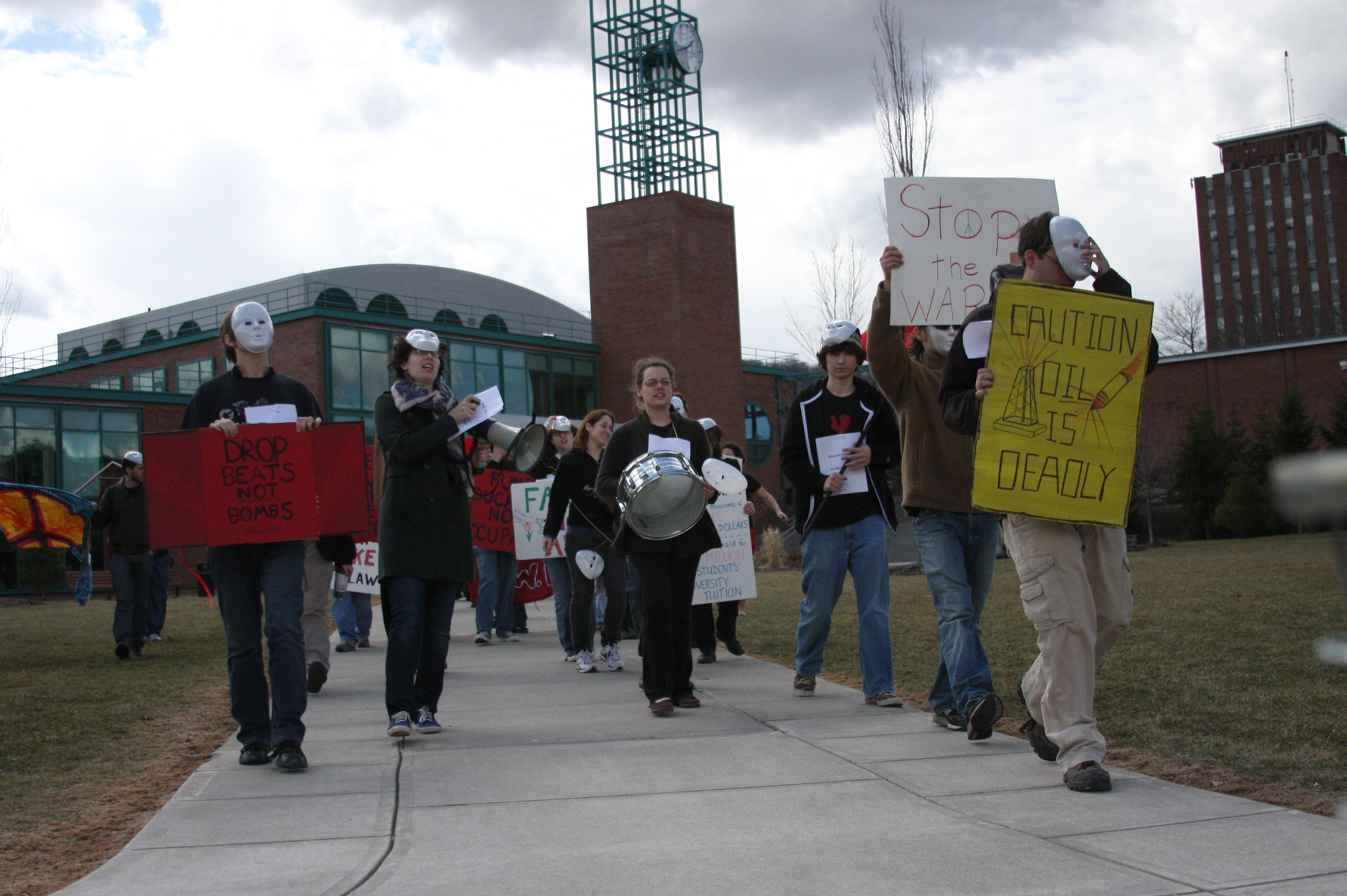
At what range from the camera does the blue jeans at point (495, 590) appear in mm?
12352

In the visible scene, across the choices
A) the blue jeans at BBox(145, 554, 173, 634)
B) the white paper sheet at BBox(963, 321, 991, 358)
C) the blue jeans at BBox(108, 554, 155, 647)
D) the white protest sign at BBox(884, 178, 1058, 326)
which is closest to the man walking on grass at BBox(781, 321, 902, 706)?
the white protest sign at BBox(884, 178, 1058, 326)

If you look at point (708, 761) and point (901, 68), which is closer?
point (708, 761)

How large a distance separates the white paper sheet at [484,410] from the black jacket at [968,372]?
91.2 inches

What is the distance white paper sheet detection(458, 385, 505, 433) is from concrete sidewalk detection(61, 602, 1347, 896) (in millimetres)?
1598

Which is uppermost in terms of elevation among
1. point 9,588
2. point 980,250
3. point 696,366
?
point 696,366

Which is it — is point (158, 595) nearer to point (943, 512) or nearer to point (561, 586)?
point (561, 586)

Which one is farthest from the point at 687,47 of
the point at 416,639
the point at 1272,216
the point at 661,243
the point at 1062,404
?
the point at 1272,216

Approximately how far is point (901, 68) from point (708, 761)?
65.4 feet

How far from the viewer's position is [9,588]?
110ft

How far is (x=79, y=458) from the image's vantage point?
123ft

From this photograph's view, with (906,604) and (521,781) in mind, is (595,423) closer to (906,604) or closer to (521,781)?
(521,781)

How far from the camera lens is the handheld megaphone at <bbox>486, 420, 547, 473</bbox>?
6.69m

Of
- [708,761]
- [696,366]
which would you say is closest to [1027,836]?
[708,761]

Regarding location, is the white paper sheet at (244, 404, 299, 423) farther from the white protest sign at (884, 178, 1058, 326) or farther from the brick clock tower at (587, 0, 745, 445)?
the brick clock tower at (587, 0, 745, 445)
